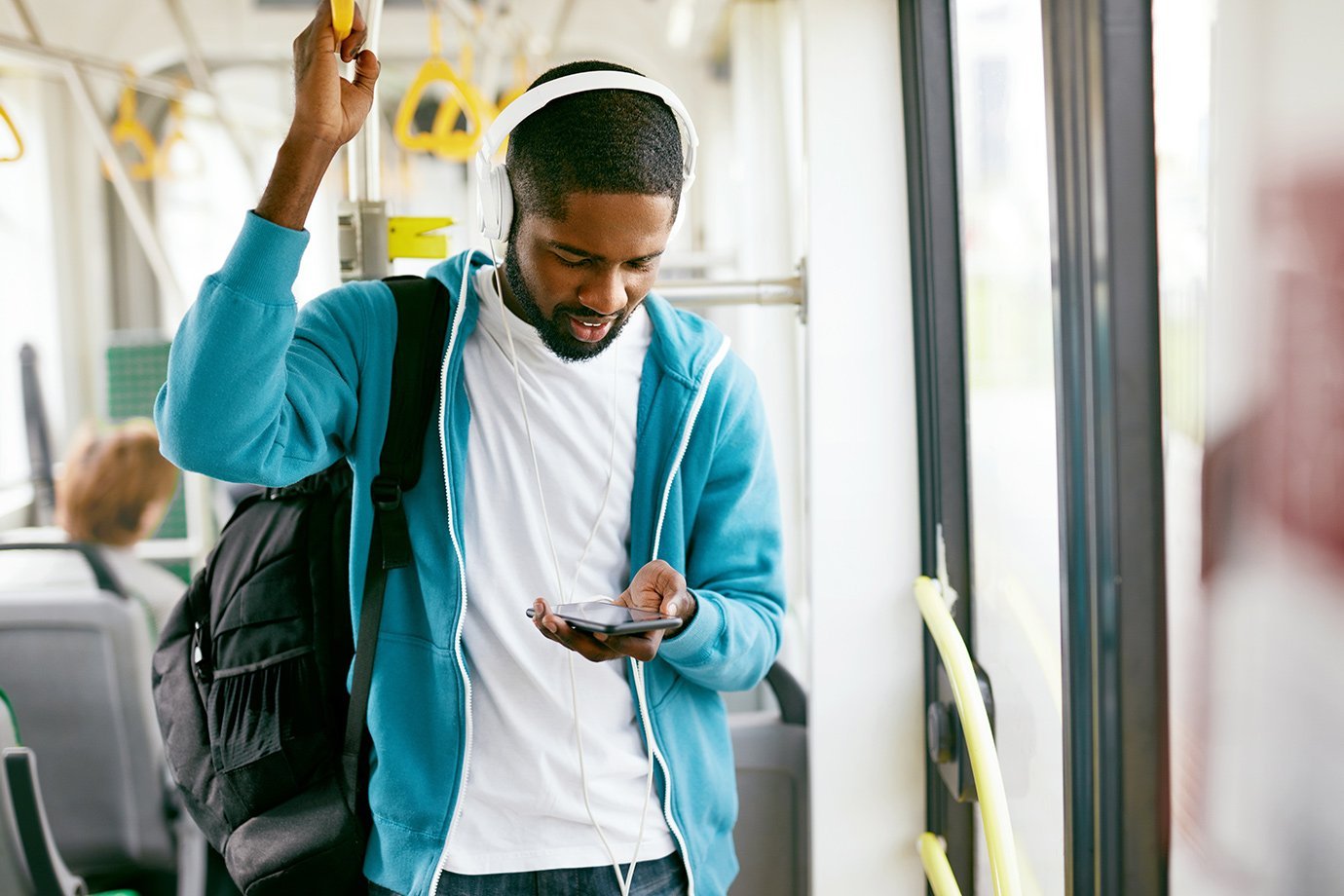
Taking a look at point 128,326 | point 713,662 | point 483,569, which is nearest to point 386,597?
point 483,569

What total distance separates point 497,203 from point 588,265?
145mm

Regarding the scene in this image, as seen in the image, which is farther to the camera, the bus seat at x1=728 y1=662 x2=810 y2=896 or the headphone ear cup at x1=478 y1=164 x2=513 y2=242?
the bus seat at x1=728 y1=662 x2=810 y2=896

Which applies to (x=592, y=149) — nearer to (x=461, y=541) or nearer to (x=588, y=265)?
(x=588, y=265)

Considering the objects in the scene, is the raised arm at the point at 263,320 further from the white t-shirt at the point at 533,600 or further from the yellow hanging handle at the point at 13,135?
the yellow hanging handle at the point at 13,135

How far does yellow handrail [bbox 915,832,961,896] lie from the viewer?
1.65 meters

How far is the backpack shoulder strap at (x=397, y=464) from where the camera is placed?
1249 mm

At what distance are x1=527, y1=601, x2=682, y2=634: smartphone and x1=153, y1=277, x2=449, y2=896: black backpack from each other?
26 cm

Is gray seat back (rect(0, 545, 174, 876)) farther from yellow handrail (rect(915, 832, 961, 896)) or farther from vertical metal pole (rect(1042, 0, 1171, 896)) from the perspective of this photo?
vertical metal pole (rect(1042, 0, 1171, 896))

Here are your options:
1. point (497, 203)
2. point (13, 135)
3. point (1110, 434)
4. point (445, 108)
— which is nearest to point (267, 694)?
point (497, 203)

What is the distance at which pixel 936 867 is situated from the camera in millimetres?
1725

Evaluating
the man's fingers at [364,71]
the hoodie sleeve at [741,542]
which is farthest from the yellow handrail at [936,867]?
the man's fingers at [364,71]

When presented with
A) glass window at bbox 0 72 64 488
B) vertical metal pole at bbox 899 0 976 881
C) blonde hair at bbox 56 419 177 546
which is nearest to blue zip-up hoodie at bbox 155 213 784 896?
vertical metal pole at bbox 899 0 976 881

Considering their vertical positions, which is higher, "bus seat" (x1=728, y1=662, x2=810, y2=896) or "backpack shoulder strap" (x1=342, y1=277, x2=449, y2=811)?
"backpack shoulder strap" (x1=342, y1=277, x2=449, y2=811)

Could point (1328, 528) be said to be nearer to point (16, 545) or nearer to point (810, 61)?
point (810, 61)
